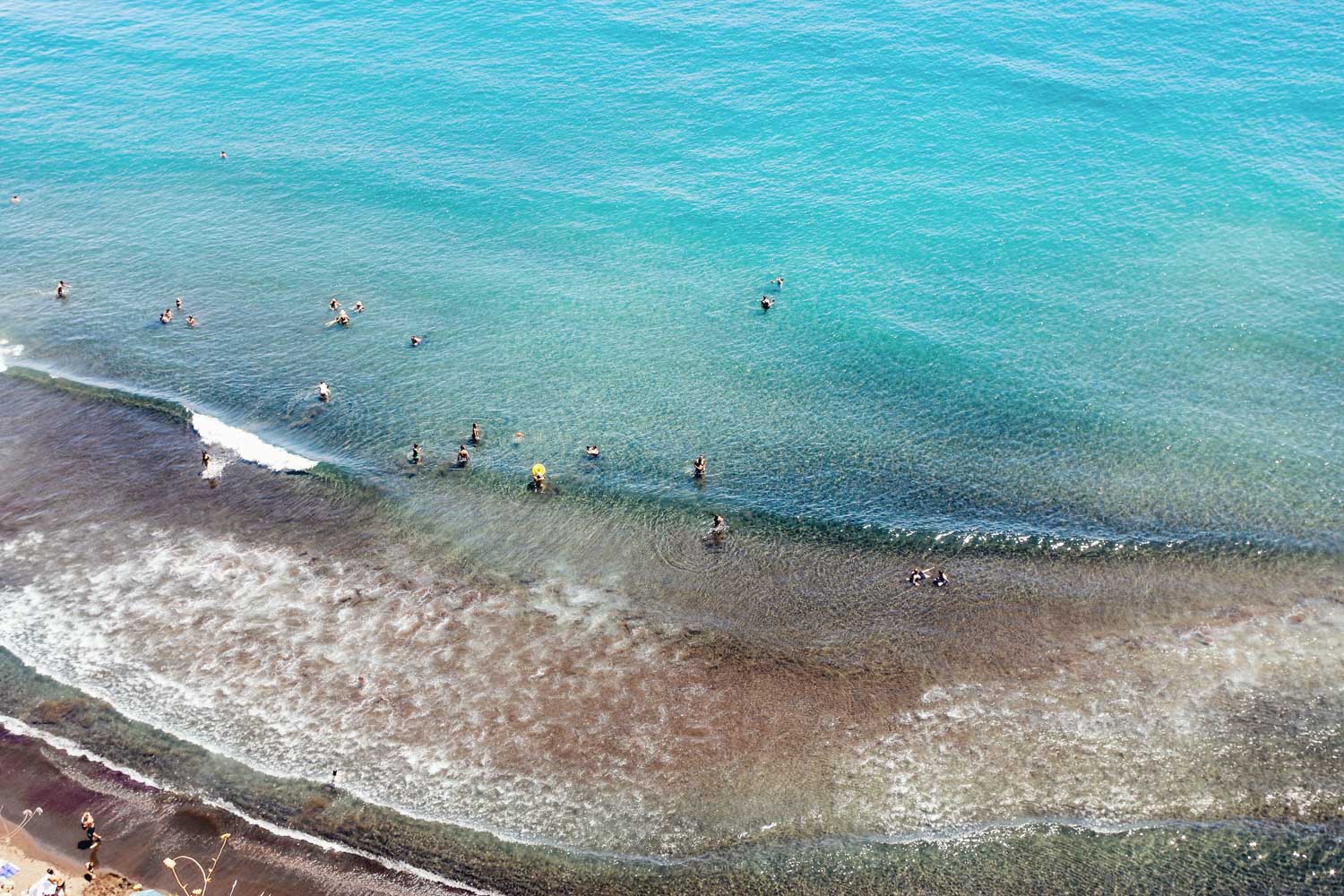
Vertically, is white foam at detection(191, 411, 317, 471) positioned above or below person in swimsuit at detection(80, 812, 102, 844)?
above

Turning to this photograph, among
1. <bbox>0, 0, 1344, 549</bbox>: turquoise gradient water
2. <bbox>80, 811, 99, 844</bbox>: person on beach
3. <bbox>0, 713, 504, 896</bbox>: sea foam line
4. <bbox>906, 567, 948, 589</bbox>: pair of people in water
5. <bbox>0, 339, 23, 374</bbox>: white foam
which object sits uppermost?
<bbox>0, 0, 1344, 549</bbox>: turquoise gradient water

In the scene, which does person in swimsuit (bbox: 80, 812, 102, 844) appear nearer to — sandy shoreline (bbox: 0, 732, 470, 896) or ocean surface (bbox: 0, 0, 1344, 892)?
sandy shoreline (bbox: 0, 732, 470, 896)

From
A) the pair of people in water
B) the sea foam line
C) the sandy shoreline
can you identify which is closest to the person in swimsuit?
the sandy shoreline

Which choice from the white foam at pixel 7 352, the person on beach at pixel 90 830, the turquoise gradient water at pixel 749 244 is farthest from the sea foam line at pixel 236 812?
the white foam at pixel 7 352

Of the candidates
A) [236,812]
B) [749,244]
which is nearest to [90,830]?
[236,812]

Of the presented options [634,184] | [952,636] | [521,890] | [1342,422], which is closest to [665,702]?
[521,890]

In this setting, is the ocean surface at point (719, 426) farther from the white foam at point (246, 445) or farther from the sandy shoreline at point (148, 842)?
the sandy shoreline at point (148, 842)
